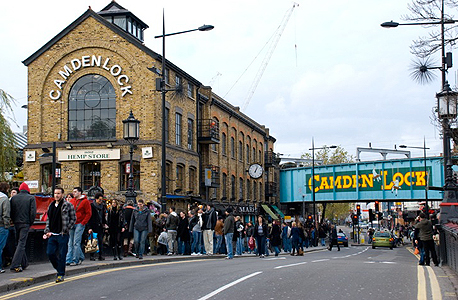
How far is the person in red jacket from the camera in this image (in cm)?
1438

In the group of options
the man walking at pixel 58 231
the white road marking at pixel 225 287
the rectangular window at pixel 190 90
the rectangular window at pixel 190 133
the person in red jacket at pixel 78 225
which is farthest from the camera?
the rectangular window at pixel 190 133

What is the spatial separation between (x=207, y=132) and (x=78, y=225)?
25.8 m

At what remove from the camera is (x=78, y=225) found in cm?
1438

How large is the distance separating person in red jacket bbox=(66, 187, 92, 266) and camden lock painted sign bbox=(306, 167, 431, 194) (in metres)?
37.0

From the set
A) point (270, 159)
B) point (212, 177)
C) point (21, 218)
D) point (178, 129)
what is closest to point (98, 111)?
point (178, 129)

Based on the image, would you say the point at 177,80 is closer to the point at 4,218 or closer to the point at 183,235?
the point at 183,235

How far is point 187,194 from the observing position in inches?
1443

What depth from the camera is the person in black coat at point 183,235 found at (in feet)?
70.5

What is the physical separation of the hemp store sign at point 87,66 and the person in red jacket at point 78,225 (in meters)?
19.3

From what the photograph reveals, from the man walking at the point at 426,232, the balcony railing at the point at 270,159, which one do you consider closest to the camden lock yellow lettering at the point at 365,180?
the balcony railing at the point at 270,159

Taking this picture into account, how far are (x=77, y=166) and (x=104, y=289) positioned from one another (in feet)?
76.4

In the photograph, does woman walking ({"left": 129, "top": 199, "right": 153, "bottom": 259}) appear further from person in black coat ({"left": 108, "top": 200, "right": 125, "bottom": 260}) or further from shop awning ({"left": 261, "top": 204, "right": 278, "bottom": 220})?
shop awning ({"left": 261, "top": 204, "right": 278, "bottom": 220})

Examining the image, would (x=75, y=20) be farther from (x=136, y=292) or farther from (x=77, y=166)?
(x=136, y=292)

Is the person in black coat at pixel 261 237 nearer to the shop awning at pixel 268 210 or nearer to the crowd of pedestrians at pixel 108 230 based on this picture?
the crowd of pedestrians at pixel 108 230
